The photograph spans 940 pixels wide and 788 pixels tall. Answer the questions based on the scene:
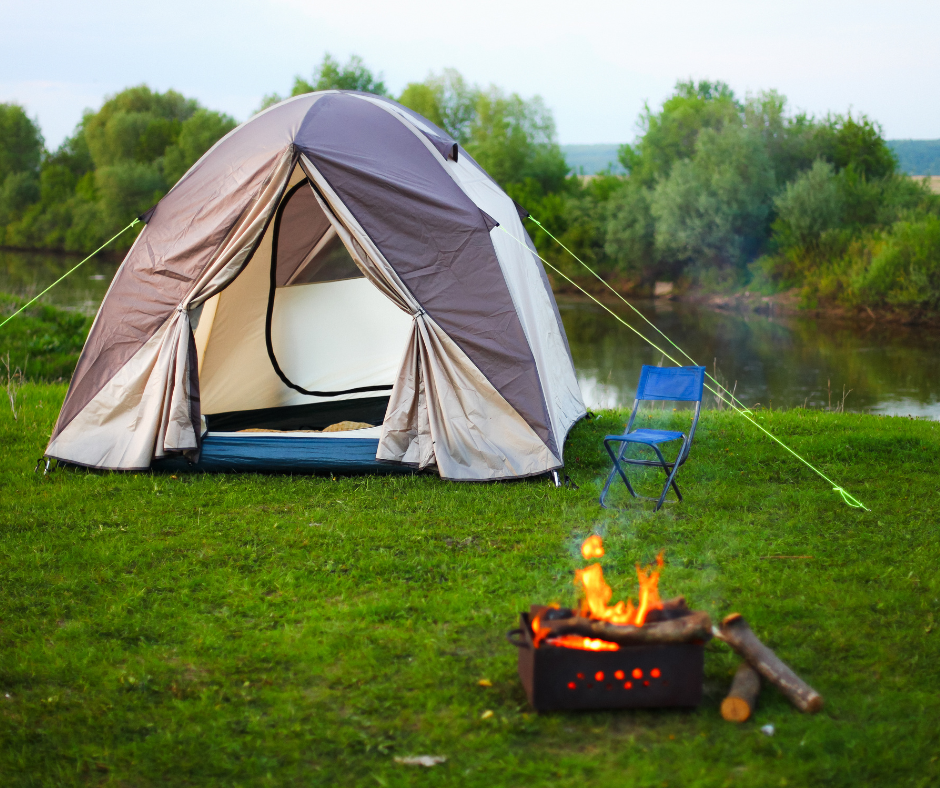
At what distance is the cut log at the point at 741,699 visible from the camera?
97.7 inches

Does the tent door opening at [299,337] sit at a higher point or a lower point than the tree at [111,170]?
lower

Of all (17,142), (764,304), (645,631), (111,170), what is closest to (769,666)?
(645,631)

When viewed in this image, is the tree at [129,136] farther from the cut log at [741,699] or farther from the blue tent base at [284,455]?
the cut log at [741,699]

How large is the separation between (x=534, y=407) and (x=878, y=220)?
18.9 m

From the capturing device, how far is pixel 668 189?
22.7 metres

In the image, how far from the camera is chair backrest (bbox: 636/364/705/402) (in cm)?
464

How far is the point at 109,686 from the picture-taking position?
2693 mm

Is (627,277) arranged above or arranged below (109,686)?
above

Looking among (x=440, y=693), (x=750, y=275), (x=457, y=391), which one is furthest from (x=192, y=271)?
(x=750, y=275)

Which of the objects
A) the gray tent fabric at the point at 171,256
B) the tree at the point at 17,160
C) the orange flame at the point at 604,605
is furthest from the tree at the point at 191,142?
the orange flame at the point at 604,605

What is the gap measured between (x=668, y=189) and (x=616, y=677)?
21640 millimetres

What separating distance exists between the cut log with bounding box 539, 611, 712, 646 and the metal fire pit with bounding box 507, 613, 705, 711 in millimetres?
24

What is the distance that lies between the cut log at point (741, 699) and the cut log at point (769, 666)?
46 millimetres

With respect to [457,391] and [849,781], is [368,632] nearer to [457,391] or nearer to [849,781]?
[849,781]
